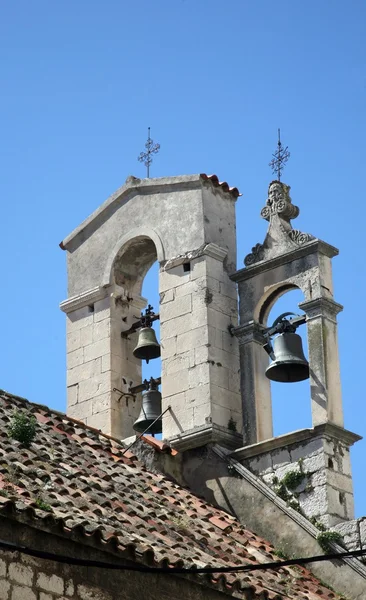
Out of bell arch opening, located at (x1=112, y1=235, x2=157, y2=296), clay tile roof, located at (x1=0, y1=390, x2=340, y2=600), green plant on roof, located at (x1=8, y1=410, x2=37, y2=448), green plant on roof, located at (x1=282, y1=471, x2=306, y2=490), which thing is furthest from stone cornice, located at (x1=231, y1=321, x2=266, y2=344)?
green plant on roof, located at (x1=8, y1=410, x2=37, y2=448)

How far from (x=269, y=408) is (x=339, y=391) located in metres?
0.90

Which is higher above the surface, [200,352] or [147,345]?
[147,345]

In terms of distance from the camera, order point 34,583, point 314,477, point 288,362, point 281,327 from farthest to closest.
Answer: point 281,327 < point 288,362 < point 314,477 < point 34,583

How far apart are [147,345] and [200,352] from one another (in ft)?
2.75

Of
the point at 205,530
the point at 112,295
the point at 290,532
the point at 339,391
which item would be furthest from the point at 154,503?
the point at 112,295

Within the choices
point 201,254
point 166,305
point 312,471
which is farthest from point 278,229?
point 312,471

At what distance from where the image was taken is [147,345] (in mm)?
15562

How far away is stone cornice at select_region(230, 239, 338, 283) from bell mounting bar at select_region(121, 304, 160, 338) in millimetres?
1063

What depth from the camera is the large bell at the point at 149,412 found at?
15336 mm

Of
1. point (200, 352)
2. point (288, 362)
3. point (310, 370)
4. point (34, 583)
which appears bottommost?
point (34, 583)

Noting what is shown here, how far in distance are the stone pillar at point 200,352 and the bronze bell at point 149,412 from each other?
27 cm

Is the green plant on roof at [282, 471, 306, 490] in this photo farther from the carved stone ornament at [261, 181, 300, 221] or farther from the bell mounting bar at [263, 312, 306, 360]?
the carved stone ornament at [261, 181, 300, 221]

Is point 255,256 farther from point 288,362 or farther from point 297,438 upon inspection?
point 297,438

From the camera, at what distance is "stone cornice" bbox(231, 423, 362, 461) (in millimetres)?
14000
